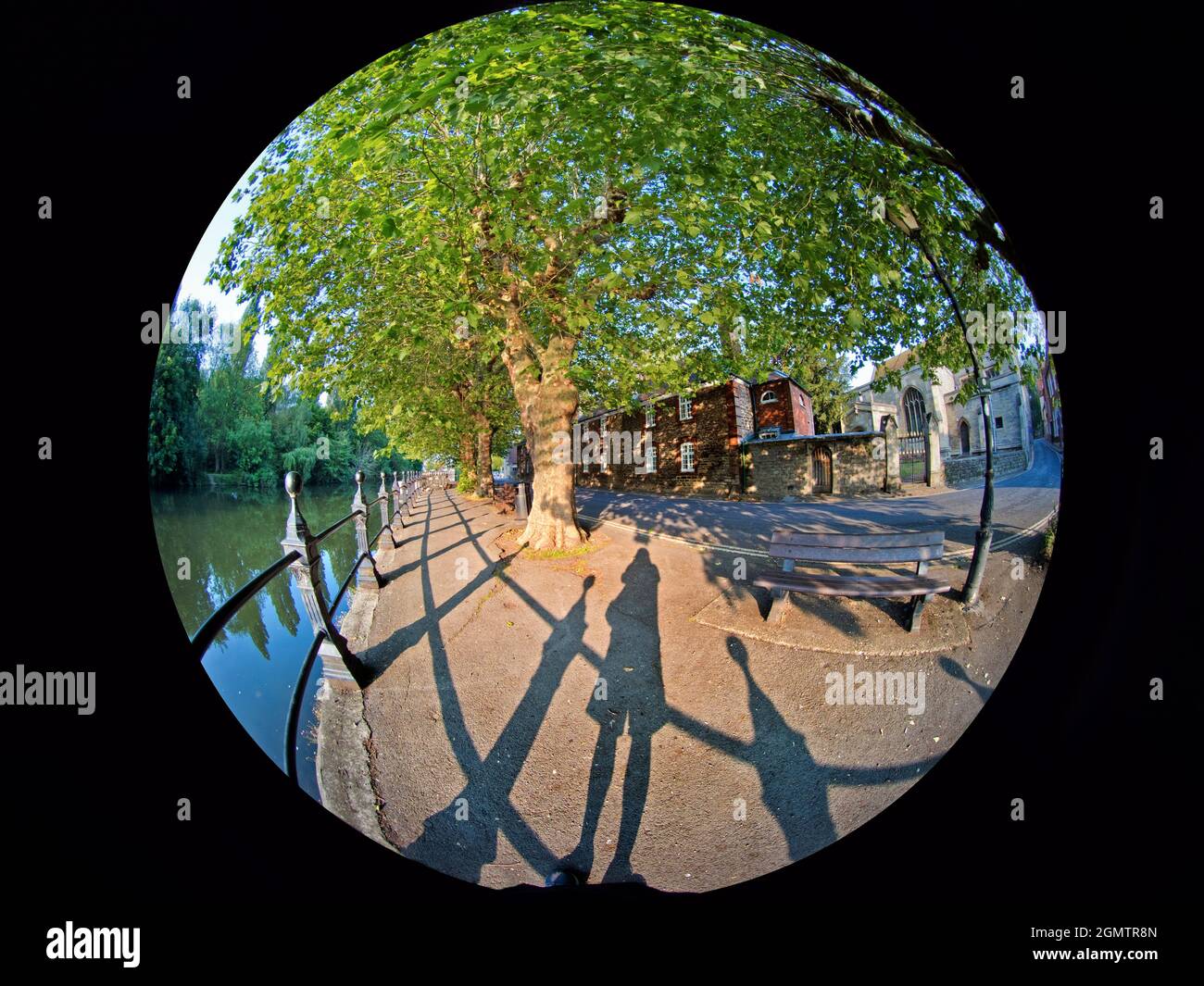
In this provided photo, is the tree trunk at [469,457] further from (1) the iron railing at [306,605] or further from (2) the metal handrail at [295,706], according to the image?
(2) the metal handrail at [295,706]

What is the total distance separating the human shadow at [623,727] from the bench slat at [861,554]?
38cm

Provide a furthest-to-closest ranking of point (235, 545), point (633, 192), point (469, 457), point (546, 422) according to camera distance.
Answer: point (469, 457) < point (546, 422) < point (633, 192) < point (235, 545)

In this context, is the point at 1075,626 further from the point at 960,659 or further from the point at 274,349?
the point at 274,349

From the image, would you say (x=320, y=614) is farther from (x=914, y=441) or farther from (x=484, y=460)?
(x=914, y=441)

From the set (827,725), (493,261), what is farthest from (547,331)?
(827,725)

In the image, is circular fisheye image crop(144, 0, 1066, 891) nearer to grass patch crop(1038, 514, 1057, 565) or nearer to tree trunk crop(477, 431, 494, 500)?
grass patch crop(1038, 514, 1057, 565)

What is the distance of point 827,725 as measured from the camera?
3.56 feet

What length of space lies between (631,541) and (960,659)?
33.8 inches

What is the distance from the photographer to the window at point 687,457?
138 centimetres

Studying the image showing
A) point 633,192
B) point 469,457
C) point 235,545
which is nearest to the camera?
point 235,545

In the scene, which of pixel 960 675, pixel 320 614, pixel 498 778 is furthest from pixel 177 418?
pixel 960 675

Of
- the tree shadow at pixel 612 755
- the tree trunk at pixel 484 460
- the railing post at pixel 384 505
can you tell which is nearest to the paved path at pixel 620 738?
the tree shadow at pixel 612 755

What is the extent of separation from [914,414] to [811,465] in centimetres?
25

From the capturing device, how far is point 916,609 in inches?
43.8
